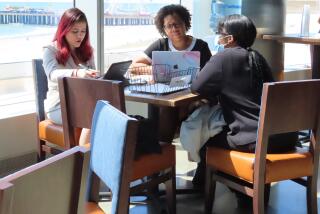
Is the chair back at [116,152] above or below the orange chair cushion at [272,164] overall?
above

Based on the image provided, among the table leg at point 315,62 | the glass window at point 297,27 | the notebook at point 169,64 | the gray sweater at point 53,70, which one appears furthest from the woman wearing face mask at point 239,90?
the glass window at point 297,27

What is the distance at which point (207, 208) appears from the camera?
245 centimetres

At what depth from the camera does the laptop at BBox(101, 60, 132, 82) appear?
2.23 metres

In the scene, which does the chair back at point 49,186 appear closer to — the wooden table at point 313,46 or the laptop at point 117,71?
the laptop at point 117,71

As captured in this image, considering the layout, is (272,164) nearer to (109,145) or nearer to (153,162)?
(153,162)

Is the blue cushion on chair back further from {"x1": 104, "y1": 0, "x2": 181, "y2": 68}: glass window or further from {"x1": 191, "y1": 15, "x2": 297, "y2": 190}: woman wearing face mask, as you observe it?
{"x1": 104, "y1": 0, "x2": 181, "y2": 68}: glass window

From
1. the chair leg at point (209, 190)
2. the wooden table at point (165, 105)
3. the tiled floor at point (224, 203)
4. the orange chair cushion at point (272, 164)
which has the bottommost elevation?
the tiled floor at point (224, 203)

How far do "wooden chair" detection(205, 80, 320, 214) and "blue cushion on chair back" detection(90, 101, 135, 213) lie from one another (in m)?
0.81

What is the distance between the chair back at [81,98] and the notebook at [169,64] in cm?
47

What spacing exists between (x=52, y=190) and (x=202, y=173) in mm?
2020

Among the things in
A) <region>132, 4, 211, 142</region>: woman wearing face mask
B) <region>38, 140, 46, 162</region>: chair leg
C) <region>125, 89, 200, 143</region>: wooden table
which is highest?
<region>132, 4, 211, 142</region>: woman wearing face mask

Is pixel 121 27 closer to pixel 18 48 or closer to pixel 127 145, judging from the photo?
pixel 18 48

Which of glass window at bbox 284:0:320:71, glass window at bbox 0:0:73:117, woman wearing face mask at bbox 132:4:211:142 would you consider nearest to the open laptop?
woman wearing face mask at bbox 132:4:211:142

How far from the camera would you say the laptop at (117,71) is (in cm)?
223
